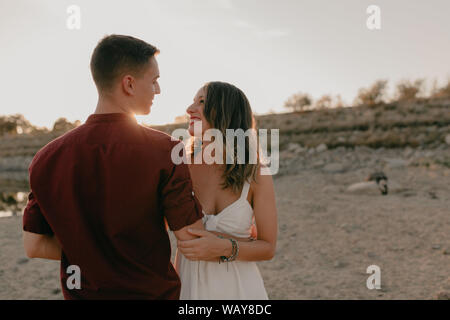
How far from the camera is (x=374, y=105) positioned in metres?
20.4

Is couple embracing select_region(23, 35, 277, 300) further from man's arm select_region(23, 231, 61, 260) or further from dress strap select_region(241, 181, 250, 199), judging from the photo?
dress strap select_region(241, 181, 250, 199)

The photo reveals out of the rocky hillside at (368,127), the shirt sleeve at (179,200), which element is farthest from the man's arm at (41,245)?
the rocky hillside at (368,127)

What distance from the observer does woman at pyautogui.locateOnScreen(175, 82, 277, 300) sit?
81.7 inches

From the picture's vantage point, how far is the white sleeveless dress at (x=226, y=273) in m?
2.10

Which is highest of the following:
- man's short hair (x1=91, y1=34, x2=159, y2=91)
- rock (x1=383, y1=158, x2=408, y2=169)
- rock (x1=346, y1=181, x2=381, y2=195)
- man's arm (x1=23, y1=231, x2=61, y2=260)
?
man's short hair (x1=91, y1=34, x2=159, y2=91)

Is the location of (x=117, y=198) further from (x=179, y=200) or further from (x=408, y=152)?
(x=408, y=152)

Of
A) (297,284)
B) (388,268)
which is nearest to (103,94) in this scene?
(297,284)

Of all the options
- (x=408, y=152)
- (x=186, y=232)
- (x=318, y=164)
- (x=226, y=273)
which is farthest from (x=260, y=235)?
(x=408, y=152)

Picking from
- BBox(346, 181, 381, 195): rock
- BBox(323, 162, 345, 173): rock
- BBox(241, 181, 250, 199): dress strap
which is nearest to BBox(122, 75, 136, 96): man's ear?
BBox(241, 181, 250, 199): dress strap

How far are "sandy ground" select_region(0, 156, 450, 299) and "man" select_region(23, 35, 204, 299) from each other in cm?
334

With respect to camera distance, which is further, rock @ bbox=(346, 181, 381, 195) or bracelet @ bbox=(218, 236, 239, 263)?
rock @ bbox=(346, 181, 381, 195)

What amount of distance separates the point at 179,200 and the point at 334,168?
1165 centimetres

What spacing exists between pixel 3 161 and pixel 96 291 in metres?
31.1

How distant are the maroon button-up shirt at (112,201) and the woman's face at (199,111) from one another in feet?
2.35
